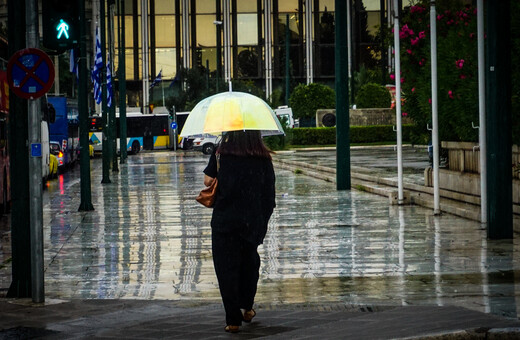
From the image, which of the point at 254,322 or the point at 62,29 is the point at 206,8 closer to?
the point at 62,29

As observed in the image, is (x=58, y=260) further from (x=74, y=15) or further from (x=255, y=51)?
(x=255, y=51)

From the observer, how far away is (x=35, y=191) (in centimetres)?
912

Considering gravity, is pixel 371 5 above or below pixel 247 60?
above

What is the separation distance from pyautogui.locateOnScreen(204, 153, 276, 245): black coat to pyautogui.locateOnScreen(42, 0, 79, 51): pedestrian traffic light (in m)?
3.67

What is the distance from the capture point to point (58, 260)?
12461 millimetres

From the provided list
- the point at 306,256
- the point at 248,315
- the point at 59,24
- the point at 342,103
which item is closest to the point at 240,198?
the point at 248,315

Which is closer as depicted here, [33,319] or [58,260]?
[33,319]

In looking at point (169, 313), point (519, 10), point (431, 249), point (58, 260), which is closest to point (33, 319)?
point (169, 313)

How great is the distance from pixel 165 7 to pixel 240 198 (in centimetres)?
7867

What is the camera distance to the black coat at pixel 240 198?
25.2 ft

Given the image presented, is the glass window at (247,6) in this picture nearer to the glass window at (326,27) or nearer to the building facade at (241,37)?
the building facade at (241,37)

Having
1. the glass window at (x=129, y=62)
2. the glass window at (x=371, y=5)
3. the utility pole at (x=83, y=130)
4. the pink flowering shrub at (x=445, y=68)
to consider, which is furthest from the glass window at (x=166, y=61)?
the utility pole at (x=83, y=130)

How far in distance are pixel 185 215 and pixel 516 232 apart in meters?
6.55

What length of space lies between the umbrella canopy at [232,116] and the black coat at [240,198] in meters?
0.24
